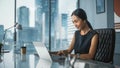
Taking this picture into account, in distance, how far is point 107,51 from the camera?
266 cm

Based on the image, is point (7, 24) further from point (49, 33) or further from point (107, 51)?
point (107, 51)

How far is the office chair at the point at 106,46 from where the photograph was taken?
104 inches

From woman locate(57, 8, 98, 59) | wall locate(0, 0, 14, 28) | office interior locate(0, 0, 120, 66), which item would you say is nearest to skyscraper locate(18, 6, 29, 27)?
office interior locate(0, 0, 120, 66)

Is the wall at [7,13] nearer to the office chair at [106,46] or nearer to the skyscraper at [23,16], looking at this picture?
the skyscraper at [23,16]

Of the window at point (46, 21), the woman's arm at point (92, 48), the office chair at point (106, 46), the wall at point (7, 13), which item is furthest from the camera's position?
the window at point (46, 21)

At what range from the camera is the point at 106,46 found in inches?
106

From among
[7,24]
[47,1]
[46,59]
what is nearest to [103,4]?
[47,1]

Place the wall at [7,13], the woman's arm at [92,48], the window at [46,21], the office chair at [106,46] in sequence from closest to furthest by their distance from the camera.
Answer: the woman's arm at [92,48] < the office chair at [106,46] < the wall at [7,13] < the window at [46,21]

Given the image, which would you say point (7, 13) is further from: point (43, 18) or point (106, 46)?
point (106, 46)

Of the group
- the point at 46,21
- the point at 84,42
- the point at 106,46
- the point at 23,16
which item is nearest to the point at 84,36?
the point at 84,42

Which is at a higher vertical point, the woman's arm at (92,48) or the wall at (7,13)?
the wall at (7,13)

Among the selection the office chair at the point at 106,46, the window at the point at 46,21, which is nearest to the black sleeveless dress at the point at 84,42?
the office chair at the point at 106,46

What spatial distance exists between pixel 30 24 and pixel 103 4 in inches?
79.8

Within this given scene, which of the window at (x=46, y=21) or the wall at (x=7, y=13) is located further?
the window at (x=46, y=21)
